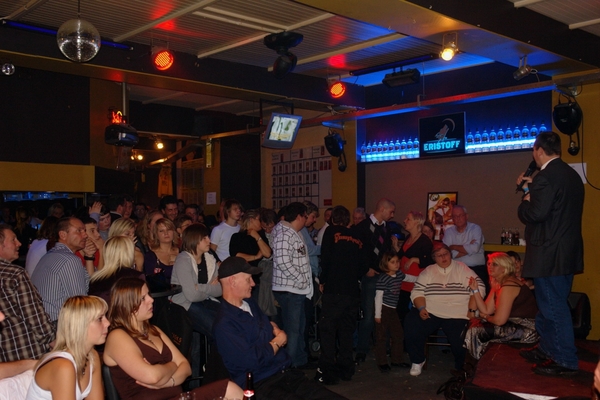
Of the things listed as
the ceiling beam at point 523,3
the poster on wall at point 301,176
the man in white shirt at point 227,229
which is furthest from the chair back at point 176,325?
the poster on wall at point 301,176

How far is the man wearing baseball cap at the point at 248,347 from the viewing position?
367 cm

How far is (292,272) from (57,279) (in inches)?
98.4

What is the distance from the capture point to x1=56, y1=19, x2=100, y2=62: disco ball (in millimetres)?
4855

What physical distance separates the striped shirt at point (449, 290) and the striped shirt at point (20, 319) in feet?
12.8

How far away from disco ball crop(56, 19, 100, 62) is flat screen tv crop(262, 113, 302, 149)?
156 inches

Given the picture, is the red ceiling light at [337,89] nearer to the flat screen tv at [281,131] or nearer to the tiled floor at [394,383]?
the flat screen tv at [281,131]

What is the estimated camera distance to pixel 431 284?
6195mm

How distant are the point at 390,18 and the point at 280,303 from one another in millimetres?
3016

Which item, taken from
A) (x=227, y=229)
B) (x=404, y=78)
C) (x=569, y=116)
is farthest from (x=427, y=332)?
(x=404, y=78)

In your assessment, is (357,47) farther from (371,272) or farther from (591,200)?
(591,200)

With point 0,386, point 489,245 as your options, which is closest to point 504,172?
point 489,245

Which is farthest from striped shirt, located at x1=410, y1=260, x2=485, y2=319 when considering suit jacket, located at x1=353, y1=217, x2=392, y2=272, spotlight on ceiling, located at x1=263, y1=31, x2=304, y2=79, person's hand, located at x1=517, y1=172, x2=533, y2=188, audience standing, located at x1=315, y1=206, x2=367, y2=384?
spotlight on ceiling, located at x1=263, y1=31, x2=304, y2=79

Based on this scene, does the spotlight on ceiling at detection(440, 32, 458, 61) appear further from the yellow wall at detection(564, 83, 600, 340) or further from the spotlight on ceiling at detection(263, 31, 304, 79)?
the yellow wall at detection(564, 83, 600, 340)

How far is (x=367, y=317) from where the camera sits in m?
6.82
